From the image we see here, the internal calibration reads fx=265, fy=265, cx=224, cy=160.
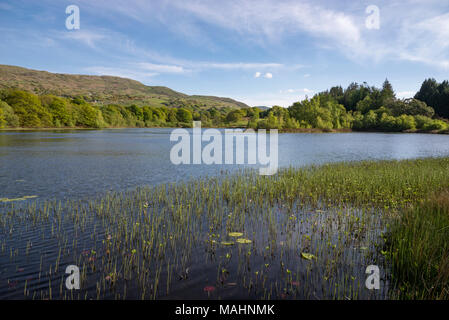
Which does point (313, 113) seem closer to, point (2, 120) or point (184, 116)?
point (184, 116)

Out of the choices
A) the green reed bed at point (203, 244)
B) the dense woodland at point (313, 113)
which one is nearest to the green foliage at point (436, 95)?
the dense woodland at point (313, 113)

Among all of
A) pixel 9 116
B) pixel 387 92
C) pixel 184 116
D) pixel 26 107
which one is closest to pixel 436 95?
pixel 387 92

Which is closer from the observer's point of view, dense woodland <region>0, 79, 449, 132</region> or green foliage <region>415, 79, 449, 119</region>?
dense woodland <region>0, 79, 449, 132</region>

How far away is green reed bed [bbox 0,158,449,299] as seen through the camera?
5.99 m

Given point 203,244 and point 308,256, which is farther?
point 203,244

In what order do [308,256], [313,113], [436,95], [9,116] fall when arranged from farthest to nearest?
[436,95] < [313,113] < [9,116] < [308,256]

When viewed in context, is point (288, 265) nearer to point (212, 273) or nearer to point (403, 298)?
point (212, 273)

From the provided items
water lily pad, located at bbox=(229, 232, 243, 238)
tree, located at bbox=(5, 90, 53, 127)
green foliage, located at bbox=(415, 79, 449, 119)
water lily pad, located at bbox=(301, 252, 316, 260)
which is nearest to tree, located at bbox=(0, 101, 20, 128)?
tree, located at bbox=(5, 90, 53, 127)

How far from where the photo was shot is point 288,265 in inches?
275

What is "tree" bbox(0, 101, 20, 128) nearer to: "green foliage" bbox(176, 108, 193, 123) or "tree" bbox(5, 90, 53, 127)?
"tree" bbox(5, 90, 53, 127)

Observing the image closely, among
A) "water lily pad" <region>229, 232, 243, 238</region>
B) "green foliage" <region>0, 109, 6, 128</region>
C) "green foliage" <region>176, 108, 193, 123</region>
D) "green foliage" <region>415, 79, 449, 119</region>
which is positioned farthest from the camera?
"green foliage" <region>176, 108, 193, 123</region>

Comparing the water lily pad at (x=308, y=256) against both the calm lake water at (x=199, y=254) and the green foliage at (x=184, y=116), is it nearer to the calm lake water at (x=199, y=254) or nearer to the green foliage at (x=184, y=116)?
the calm lake water at (x=199, y=254)

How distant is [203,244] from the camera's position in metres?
8.30
